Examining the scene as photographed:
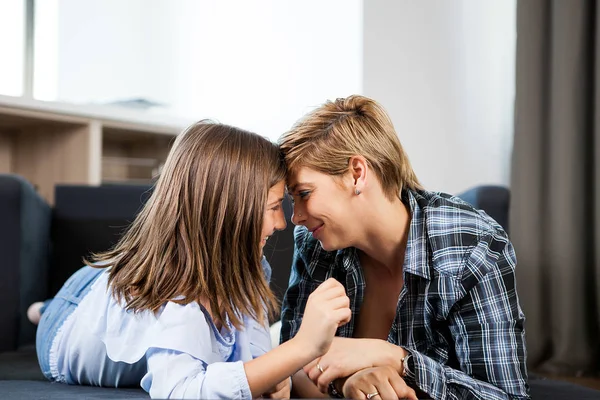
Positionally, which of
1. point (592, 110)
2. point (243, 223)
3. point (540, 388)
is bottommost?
point (540, 388)

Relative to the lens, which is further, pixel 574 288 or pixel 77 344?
pixel 574 288

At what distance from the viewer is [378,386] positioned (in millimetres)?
1074

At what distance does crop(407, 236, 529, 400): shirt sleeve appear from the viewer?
1.14m

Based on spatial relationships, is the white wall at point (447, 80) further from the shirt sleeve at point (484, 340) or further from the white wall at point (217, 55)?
the shirt sleeve at point (484, 340)

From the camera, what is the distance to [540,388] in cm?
142

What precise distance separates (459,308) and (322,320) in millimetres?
325

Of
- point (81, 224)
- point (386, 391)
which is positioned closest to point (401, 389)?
point (386, 391)

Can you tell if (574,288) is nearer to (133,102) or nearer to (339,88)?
(339,88)

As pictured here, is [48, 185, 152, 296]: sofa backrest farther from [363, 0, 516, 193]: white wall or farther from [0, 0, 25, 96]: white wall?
→ [363, 0, 516, 193]: white wall

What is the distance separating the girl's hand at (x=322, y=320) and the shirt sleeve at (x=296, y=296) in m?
0.47

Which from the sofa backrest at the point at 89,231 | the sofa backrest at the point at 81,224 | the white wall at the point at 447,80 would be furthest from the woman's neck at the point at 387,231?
the white wall at the point at 447,80

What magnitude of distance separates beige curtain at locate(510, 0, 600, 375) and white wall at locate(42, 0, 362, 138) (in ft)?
2.52

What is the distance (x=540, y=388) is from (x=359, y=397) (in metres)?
0.53

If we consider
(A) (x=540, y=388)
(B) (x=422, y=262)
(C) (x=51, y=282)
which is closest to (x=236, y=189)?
(B) (x=422, y=262)
